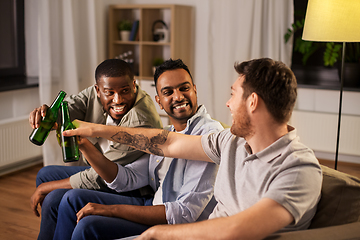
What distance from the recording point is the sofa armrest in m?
1.07

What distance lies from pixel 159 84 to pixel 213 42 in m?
2.65

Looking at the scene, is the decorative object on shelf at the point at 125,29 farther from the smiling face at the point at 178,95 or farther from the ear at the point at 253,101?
the ear at the point at 253,101

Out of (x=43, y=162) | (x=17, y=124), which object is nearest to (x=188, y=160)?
(x=17, y=124)

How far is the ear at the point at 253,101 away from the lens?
1194 millimetres

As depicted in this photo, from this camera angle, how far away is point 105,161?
1632 mm

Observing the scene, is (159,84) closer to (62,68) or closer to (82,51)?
(62,68)

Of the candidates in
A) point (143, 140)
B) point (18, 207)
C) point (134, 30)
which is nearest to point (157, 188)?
point (143, 140)

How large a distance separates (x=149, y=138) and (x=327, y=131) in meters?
2.81

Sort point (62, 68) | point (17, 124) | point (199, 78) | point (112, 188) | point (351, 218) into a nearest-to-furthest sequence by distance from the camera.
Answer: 1. point (351, 218)
2. point (112, 188)
3. point (17, 124)
4. point (62, 68)
5. point (199, 78)

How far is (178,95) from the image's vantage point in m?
1.67

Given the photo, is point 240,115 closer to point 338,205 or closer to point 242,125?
point 242,125

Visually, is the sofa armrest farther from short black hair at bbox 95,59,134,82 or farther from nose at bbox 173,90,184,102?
short black hair at bbox 95,59,134,82

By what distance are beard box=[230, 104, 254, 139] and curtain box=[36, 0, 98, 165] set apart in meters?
2.76

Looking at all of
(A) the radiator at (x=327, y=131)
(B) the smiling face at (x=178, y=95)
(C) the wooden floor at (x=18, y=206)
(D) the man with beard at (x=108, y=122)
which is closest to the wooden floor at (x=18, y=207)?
(C) the wooden floor at (x=18, y=206)
